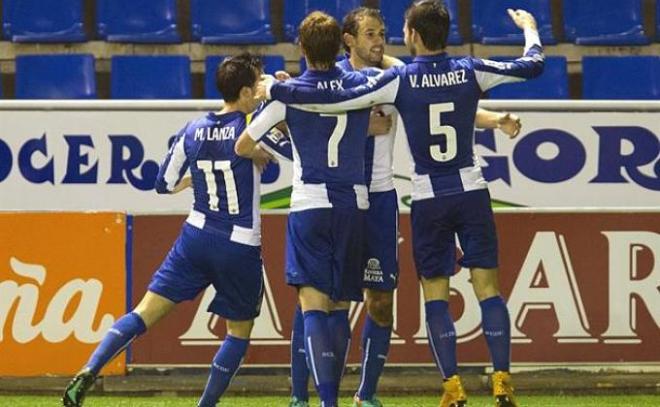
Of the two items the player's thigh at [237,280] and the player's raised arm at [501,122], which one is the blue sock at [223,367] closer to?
the player's thigh at [237,280]

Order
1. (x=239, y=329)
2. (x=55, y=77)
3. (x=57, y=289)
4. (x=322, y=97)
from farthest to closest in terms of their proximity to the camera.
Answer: (x=55, y=77), (x=57, y=289), (x=239, y=329), (x=322, y=97)

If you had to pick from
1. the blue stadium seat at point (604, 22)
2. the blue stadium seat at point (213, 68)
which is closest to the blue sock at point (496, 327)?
the blue stadium seat at point (213, 68)

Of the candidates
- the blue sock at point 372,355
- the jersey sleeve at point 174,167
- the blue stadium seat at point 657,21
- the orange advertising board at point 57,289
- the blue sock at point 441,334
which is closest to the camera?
the blue sock at point 441,334

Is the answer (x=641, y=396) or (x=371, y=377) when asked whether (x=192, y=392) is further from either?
(x=641, y=396)

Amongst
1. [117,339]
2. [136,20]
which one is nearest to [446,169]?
[117,339]

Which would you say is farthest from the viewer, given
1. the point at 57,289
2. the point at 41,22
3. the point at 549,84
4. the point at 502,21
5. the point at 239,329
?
the point at 502,21

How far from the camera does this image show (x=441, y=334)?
7449 mm

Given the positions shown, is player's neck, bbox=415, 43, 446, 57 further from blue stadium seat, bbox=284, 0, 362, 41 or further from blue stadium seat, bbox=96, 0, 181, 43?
blue stadium seat, bbox=96, 0, 181, 43

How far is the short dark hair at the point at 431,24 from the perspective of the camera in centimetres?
732

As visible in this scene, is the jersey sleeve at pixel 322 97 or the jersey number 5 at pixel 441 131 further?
the jersey number 5 at pixel 441 131

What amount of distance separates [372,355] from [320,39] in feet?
5.63

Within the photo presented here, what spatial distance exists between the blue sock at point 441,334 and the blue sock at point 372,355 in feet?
1.25

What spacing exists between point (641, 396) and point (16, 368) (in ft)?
12.4

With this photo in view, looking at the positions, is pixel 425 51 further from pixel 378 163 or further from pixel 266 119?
pixel 266 119
